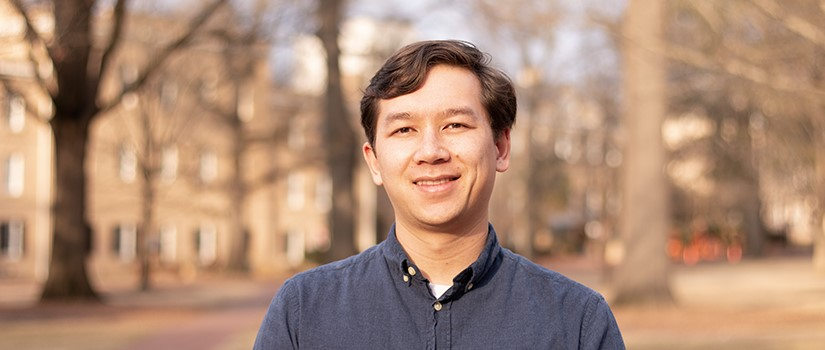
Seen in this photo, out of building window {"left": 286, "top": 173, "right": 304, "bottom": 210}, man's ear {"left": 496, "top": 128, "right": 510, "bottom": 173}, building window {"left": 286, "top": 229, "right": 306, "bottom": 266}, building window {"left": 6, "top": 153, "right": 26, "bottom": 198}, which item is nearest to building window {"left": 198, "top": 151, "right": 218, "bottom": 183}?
building window {"left": 286, "top": 173, "right": 304, "bottom": 210}

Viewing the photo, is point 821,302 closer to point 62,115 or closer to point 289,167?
point 62,115

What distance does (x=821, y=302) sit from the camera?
2358cm

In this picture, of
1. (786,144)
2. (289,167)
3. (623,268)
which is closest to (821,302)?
(623,268)

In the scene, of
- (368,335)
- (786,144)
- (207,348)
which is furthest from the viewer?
(786,144)

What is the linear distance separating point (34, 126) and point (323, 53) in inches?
830

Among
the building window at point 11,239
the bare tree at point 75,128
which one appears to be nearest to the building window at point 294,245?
the building window at point 11,239

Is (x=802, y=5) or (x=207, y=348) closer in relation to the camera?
(x=802, y=5)

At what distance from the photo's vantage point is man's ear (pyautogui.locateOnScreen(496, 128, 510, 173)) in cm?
283

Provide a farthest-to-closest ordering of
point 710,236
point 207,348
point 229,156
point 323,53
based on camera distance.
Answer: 1. point 710,236
2. point 229,156
3. point 323,53
4. point 207,348

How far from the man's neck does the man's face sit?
Result: 0.03 meters

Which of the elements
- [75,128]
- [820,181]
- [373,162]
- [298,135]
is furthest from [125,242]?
[373,162]

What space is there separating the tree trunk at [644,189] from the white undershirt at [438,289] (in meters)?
18.8

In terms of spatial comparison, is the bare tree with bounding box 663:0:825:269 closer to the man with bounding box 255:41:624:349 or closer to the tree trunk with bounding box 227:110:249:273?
the man with bounding box 255:41:624:349

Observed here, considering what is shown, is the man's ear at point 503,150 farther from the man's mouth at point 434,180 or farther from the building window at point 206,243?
the building window at point 206,243
